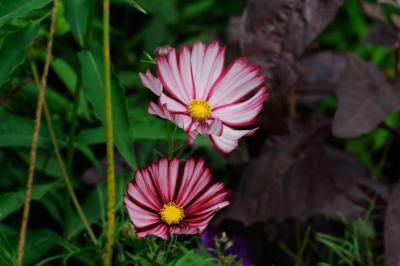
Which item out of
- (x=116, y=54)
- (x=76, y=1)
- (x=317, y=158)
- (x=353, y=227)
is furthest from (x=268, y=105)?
(x=116, y=54)

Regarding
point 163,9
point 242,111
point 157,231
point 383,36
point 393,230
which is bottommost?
point 393,230

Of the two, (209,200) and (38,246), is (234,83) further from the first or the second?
(38,246)

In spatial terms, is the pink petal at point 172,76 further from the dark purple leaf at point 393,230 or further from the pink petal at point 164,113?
the dark purple leaf at point 393,230

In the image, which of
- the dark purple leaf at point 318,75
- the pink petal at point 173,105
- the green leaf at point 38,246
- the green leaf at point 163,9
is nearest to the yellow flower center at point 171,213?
the pink petal at point 173,105

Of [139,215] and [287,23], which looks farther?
[287,23]

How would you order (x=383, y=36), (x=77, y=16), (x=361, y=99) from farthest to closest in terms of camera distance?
(x=383, y=36)
(x=361, y=99)
(x=77, y=16)

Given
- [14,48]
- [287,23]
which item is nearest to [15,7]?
[14,48]
